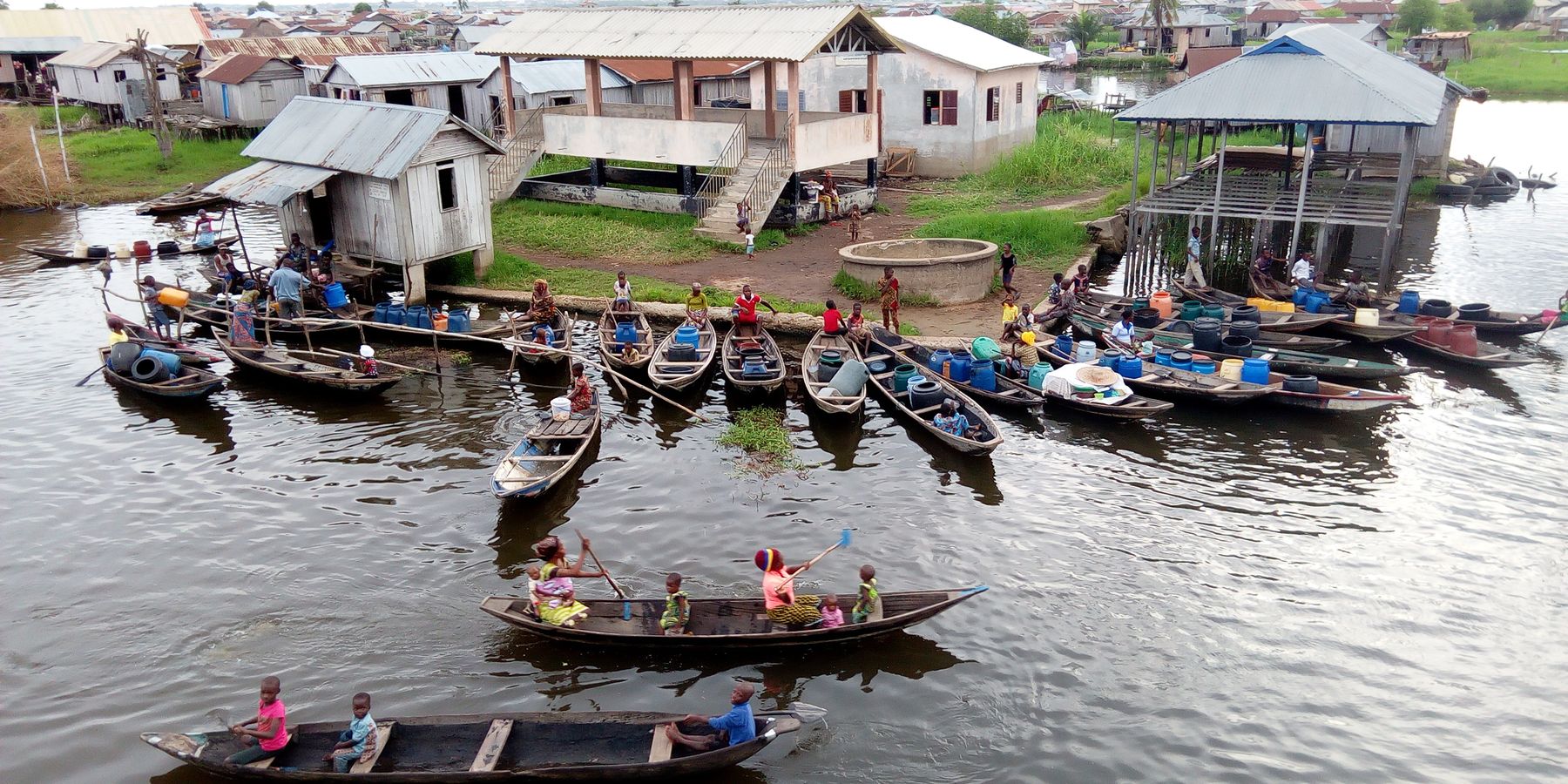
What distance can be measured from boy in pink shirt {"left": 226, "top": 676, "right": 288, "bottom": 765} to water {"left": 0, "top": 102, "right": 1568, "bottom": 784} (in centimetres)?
112

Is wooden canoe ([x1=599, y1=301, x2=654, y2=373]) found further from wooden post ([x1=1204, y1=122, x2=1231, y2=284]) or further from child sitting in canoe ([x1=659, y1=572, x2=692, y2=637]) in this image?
wooden post ([x1=1204, y1=122, x2=1231, y2=284])

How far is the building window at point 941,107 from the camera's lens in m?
35.8

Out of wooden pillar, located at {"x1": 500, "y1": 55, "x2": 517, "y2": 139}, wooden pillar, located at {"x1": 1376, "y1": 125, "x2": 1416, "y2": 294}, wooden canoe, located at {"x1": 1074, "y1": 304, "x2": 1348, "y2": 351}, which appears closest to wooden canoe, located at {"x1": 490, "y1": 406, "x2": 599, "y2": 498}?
wooden canoe, located at {"x1": 1074, "y1": 304, "x2": 1348, "y2": 351}

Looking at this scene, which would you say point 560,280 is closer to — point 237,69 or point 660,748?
point 660,748

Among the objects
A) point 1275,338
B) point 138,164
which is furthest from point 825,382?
point 138,164

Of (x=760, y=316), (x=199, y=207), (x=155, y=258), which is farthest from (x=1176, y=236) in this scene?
(x=199, y=207)

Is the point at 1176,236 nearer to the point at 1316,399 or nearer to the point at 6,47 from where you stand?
the point at 1316,399

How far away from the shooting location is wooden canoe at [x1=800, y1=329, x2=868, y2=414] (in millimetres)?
18141

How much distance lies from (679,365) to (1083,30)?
8326cm

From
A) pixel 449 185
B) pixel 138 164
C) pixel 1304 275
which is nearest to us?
pixel 1304 275

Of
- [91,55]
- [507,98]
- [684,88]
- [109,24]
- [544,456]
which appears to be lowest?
[544,456]

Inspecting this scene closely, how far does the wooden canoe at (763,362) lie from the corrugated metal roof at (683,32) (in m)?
9.15

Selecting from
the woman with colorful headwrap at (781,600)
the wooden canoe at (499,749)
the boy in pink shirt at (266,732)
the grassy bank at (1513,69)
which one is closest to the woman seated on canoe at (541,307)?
the woman with colorful headwrap at (781,600)

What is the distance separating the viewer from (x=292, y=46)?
2122 inches
